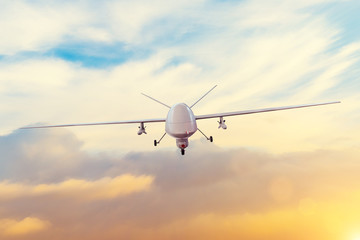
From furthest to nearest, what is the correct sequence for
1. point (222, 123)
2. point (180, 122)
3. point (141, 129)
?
point (141, 129)
point (222, 123)
point (180, 122)

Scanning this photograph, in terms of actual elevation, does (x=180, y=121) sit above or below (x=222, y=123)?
above

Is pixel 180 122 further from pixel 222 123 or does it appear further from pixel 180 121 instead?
pixel 222 123

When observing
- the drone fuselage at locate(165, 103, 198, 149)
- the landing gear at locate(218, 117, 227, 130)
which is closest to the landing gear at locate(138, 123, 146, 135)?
the drone fuselage at locate(165, 103, 198, 149)

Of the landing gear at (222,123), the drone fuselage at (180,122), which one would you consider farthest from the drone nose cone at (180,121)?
the landing gear at (222,123)

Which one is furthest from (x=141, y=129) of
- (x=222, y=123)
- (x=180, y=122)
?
(x=180, y=122)

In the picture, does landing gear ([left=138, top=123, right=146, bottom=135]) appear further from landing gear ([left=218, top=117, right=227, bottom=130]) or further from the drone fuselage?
landing gear ([left=218, top=117, right=227, bottom=130])

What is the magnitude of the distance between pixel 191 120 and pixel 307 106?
54.5 ft

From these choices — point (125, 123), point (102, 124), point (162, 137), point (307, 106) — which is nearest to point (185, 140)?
point (162, 137)

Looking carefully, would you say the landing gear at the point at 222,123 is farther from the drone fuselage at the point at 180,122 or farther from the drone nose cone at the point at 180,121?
the drone nose cone at the point at 180,121

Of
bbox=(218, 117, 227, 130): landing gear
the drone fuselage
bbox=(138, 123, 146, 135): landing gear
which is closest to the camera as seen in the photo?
the drone fuselage

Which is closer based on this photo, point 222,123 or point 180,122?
point 180,122

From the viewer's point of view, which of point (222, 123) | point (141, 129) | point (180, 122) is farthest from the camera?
point (141, 129)

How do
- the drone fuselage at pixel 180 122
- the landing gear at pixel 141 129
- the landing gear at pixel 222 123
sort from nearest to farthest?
the drone fuselage at pixel 180 122
the landing gear at pixel 222 123
the landing gear at pixel 141 129

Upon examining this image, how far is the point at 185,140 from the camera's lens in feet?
136
